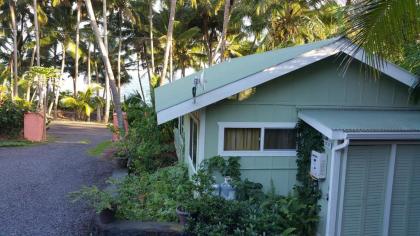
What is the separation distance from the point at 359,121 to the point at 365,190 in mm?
1218

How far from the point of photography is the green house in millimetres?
6586

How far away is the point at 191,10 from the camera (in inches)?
1356

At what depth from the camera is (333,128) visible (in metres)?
6.33

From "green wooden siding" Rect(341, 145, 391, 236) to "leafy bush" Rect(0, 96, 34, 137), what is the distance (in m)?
15.8

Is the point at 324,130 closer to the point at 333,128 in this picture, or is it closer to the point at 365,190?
the point at 333,128

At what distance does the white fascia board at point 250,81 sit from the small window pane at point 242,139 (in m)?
0.86

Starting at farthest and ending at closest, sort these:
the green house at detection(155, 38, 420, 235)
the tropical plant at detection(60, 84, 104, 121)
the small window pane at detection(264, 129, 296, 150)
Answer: the tropical plant at detection(60, 84, 104, 121), the small window pane at detection(264, 129, 296, 150), the green house at detection(155, 38, 420, 235)

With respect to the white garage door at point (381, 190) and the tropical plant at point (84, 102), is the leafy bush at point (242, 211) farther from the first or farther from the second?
the tropical plant at point (84, 102)

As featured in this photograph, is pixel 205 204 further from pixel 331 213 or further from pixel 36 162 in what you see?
pixel 36 162

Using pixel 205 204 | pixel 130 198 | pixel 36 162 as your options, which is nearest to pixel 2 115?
pixel 36 162

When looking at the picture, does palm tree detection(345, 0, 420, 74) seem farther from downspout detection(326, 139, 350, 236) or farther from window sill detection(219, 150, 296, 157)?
window sill detection(219, 150, 296, 157)

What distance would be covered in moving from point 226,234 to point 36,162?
951cm

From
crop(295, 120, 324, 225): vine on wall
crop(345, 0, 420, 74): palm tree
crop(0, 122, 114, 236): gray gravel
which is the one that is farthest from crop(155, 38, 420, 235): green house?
crop(0, 122, 114, 236): gray gravel

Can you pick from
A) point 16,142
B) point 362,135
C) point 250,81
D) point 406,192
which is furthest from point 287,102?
point 16,142
